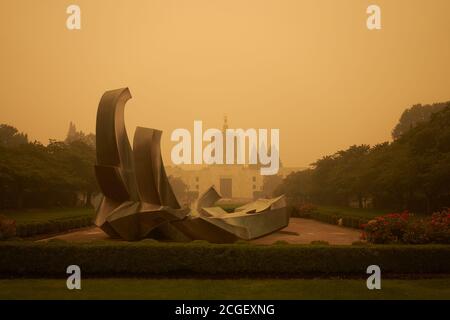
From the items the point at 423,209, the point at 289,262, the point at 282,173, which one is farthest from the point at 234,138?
the point at 289,262

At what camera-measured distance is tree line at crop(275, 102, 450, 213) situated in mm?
23906

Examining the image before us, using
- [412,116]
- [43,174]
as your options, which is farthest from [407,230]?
[412,116]

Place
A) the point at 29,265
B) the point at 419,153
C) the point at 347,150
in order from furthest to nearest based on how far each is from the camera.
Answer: the point at 347,150
the point at 419,153
the point at 29,265

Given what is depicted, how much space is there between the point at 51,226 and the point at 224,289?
1441cm

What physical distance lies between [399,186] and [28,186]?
25.4m

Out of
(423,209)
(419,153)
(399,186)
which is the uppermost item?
(419,153)

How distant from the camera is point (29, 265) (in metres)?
10.8

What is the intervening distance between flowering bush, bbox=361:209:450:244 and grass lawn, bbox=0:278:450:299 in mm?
1903

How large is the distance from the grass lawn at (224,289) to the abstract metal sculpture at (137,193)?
410cm

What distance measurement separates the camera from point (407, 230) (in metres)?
12.5

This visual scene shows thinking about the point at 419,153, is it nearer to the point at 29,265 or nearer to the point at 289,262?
the point at 289,262

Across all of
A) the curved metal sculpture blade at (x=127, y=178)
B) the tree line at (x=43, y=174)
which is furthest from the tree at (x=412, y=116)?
the curved metal sculpture blade at (x=127, y=178)

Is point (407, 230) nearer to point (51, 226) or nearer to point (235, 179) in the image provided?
point (51, 226)

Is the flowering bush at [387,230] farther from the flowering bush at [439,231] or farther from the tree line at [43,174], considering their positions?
the tree line at [43,174]
